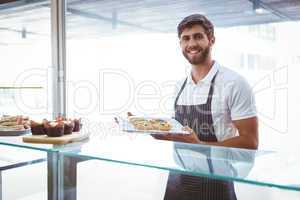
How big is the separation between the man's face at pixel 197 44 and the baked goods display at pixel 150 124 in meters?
0.50

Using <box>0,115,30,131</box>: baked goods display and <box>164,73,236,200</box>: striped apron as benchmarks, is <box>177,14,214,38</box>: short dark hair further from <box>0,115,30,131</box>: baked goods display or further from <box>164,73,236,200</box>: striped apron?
<box>0,115,30,131</box>: baked goods display

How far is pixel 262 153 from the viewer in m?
1.06

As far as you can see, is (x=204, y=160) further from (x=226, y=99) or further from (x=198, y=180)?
(x=226, y=99)

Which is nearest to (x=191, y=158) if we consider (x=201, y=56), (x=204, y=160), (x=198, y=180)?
(x=204, y=160)

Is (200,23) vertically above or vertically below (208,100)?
above

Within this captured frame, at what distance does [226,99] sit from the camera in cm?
157

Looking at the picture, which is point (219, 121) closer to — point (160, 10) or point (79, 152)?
point (79, 152)

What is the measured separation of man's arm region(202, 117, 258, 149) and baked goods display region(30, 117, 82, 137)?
591 mm

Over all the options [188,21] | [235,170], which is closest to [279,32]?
[188,21]

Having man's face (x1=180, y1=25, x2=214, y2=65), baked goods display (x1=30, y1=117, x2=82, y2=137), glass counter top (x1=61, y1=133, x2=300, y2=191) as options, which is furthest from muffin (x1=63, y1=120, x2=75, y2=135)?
man's face (x1=180, y1=25, x2=214, y2=65)

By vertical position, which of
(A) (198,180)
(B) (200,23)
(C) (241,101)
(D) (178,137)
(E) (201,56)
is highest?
(B) (200,23)

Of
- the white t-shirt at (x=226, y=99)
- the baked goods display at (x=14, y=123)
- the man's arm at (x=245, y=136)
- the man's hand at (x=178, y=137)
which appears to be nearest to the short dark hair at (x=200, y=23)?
the white t-shirt at (x=226, y=99)

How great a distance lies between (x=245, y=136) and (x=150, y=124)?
1.55 feet

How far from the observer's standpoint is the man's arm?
148 cm
